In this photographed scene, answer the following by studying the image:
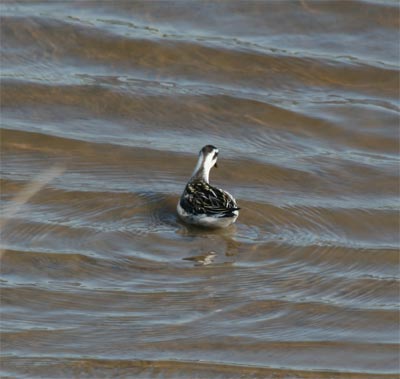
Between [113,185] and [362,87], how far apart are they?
3.97 m

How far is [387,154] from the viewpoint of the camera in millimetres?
11461

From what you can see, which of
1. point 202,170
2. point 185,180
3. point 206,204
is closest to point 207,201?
point 206,204

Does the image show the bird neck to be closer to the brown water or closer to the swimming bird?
the swimming bird

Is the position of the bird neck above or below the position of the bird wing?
above

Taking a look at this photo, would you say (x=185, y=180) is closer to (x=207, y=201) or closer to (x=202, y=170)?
(x=202, y=170)

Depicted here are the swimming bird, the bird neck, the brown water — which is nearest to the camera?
the brown water

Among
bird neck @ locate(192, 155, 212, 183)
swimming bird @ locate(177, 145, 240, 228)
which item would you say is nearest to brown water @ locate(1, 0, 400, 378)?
swimming bird @ locate(177, 145, 240, 228)

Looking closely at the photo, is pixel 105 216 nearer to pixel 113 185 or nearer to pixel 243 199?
pixel 113 185

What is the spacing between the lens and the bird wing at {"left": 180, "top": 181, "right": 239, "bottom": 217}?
9703mm

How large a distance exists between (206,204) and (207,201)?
62 millimetres

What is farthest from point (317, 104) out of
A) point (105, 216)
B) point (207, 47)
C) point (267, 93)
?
point (105, 216)

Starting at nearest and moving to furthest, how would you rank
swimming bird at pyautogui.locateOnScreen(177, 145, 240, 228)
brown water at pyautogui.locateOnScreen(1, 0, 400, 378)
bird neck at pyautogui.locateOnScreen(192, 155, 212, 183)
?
brown water at pyautogui.locateOnScreen(1, 0, 400, 378) → swimming bird at pyautogui.locateOnScreen(177, 145, 240, 228) → bird neck at pyautogui.locateOnScreen(192, 155, 212, 183)

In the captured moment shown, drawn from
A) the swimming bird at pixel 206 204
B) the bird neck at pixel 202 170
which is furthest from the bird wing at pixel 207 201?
the bird neck at pixel 202 170

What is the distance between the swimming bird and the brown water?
12cm
